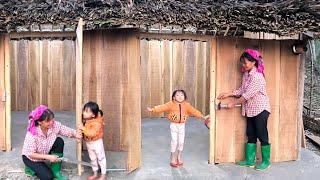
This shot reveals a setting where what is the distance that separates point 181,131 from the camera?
21.5ft

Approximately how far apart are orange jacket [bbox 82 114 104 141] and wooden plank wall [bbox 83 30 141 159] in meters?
0.48

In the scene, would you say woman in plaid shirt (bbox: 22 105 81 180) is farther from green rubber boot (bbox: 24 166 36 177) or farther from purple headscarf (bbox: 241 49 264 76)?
purple headscarf (bbox: 241 49 264 76)

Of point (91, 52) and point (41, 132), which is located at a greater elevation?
point (91, 52)

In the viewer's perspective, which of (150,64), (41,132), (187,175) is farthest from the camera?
(150,64)

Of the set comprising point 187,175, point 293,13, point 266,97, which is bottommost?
point 187,175

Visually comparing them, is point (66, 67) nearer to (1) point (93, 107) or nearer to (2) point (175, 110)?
(2) point (175, 110)

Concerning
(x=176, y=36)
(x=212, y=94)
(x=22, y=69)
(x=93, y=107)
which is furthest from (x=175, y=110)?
(x=22, y=69)

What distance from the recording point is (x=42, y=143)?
19.2 feet

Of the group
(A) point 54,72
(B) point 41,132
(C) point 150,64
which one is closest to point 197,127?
(C) point 150,64

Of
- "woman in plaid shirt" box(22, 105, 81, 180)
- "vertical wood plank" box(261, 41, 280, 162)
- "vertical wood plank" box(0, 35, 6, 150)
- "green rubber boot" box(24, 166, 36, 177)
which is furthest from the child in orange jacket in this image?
"vertical wood plank" box(0, 35, 6, 150)

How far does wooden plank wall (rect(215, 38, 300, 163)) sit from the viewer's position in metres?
6.67

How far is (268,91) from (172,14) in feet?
6.32

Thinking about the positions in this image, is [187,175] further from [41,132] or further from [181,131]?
[41,132]

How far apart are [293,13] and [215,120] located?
181 centimetres
